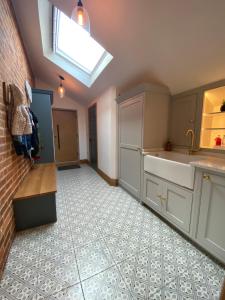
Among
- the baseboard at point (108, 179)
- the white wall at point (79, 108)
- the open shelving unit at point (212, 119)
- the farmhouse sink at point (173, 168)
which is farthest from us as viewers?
A: the white wall at point (79, 108)

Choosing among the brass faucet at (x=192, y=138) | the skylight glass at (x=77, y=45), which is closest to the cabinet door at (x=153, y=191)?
the brass faucet at (x=192, y=138)

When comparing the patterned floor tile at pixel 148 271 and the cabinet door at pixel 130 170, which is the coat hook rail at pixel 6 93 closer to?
the cabinet door at pixel 130 170

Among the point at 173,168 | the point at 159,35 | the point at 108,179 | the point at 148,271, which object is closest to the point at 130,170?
the point at 108,179

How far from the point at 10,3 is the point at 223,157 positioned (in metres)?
3.25

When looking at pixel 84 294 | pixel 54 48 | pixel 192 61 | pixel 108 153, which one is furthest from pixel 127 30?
pixel 84 294

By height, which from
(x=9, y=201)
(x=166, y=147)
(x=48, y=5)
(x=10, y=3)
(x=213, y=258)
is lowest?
(x=213, y=258)

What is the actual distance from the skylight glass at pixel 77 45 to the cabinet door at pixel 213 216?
99.5 inches

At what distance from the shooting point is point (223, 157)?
1690mm

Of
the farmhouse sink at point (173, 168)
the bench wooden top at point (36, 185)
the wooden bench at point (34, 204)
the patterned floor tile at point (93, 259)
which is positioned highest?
the farmhouse sink at point (173, 168)

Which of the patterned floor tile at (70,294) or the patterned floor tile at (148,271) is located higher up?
the patterned floor tile at (70,294)

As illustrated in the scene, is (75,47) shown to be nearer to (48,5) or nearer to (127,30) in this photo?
(48,5)

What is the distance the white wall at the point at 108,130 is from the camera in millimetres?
2859

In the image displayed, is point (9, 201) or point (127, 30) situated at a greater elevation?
point (127, 30)

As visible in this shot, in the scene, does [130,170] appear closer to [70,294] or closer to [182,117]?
[182,117]
